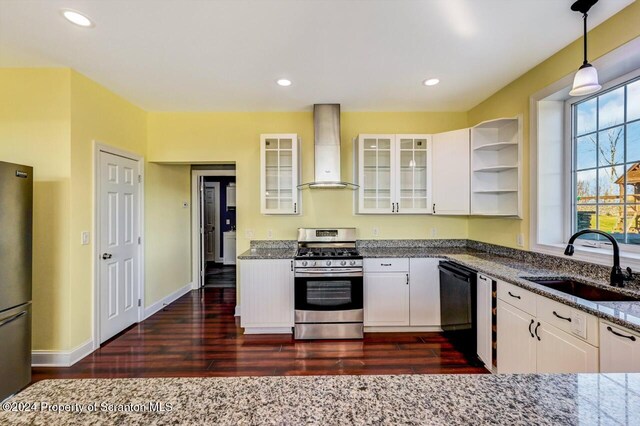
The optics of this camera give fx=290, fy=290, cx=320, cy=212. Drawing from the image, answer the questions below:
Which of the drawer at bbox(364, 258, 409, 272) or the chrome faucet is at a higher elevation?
the chrome faucet

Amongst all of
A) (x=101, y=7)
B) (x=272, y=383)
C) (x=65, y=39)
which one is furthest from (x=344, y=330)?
(x=65, y=39)

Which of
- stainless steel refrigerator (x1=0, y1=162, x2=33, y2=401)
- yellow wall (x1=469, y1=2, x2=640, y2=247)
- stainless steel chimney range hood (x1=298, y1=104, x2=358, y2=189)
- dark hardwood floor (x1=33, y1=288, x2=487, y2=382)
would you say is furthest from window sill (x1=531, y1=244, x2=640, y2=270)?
stainless steel refrigerator (x1=0, y1=162, x2=33, y2=401)

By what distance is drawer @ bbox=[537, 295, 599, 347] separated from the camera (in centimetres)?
148

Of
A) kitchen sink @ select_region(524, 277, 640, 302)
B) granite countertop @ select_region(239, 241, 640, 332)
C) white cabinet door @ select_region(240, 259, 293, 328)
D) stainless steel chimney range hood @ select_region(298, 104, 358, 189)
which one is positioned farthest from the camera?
stainless steel chimney range hood @ select_region(298, 104, 358, 189)

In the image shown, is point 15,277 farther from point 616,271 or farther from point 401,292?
point 616,271

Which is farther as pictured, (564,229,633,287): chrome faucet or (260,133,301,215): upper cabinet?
(260,133,301,215): upper cabinet

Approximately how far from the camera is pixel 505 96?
10.0 ft

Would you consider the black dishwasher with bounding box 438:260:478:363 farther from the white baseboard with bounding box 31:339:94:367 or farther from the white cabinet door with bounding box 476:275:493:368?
the white baseboard with bounding box 31:339:94:367

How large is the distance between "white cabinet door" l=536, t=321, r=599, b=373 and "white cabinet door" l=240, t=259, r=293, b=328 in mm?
2163

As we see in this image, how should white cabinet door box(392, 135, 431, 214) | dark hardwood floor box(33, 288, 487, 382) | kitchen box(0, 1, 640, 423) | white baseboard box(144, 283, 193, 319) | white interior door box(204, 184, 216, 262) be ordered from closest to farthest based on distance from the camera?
1. kitchen box(0, 1, 640, 423)
2. dark hardwood floor box(33, 288, 487, 382)
3. white cabinet door box(392, 135, 431, 214)
4. white baseboard box(144, 283, 193, 319)
5. white interior door box(204, 184, 216, 262)

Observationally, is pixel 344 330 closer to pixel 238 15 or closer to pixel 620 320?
pixel 620 320

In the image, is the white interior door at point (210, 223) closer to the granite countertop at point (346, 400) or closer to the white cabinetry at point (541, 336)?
the white cabinetry at point (541, 336)

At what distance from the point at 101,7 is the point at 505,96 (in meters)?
3.55

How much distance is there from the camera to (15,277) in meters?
2.12
